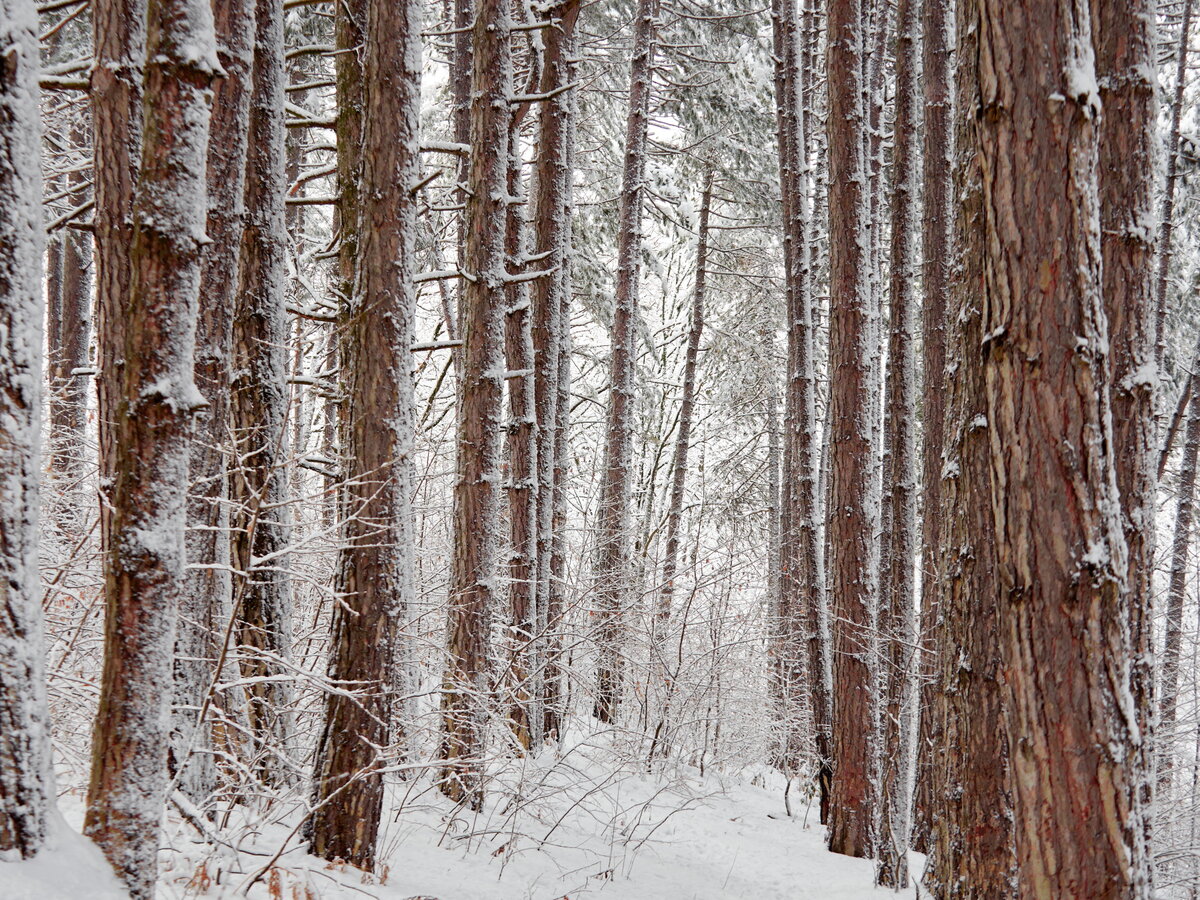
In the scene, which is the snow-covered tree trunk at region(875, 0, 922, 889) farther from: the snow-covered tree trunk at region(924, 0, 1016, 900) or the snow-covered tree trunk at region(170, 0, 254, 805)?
the snow-covered tree trunk at region(170, 0, 254, 805)

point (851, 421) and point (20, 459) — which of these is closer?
point (20, 459)

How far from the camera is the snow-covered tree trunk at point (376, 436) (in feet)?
13.4

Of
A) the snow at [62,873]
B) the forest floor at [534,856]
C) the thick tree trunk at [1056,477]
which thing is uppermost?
the thick tree trunk at [1056,477]

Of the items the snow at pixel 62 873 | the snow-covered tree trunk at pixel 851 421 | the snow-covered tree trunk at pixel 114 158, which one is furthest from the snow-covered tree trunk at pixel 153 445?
the snow-covered tree trunk at pixel 851 421

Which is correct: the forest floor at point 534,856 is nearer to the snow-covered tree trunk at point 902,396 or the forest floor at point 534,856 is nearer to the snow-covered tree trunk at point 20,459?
the snow-covered tree trunk at point 20,459

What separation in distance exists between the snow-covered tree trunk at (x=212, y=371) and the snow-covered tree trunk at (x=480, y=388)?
210 centimetres

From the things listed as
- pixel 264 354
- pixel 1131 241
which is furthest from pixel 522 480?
pixel 1131 241

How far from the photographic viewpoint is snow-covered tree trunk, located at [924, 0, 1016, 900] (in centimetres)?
371

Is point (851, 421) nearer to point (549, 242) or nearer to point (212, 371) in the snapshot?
point (549, 242)

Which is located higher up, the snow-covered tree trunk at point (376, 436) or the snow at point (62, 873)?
the snow-covered tree trunk at point (376, 436)

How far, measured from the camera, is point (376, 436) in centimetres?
430

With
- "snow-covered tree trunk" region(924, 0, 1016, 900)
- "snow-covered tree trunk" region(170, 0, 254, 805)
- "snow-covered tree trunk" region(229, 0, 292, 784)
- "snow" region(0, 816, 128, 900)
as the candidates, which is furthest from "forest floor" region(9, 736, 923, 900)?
"snow-covered tree trunk" region(924, 0, 1016, 900)

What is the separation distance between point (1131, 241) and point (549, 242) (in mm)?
5234

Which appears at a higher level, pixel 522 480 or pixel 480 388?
pixel 480 388
